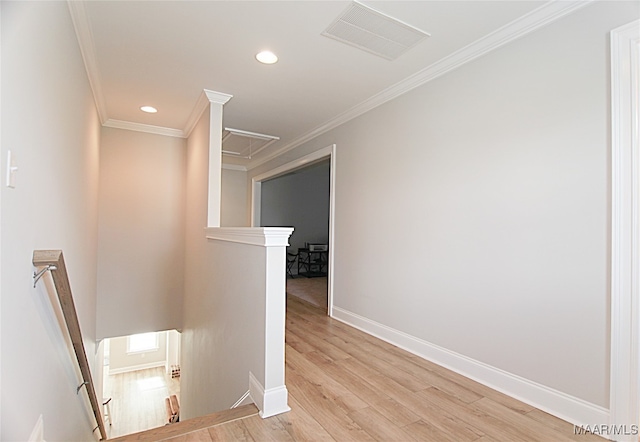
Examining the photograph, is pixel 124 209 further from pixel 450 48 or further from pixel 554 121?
pixel 554 121

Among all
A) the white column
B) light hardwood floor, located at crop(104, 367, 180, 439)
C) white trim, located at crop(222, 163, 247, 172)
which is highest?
white trim, located at crop(222, 163, 247, 172)

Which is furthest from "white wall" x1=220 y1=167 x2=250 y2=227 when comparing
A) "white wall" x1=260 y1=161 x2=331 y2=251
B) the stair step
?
the stair step

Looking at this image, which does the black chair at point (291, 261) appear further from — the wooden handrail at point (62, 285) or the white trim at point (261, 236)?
the wooden handrail at point (62, 285)

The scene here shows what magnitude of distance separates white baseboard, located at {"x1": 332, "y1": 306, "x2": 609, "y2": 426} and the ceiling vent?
7.84ft

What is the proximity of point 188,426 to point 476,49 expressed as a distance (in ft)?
10.4

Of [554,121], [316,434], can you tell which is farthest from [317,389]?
[554,121]

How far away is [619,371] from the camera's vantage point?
168cm

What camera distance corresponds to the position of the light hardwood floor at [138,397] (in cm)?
619

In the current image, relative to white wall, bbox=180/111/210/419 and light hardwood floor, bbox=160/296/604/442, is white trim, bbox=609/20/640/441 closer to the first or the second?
light hardwood floor, bbox=160/296/604/442

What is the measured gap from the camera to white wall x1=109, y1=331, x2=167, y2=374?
7715 mm

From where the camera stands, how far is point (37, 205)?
1.55 m

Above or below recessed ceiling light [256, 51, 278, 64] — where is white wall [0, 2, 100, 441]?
below

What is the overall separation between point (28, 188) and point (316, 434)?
184 centimetres

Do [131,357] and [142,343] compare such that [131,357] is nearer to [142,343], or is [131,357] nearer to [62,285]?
[142,343]
